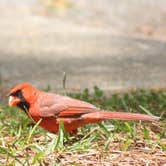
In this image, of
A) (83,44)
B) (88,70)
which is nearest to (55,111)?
(88,70)

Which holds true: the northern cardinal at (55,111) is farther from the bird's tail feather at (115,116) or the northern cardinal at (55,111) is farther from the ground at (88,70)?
the ground at (88,70)

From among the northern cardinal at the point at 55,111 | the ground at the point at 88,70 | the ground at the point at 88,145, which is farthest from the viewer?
the northern cardinal at the point at 55,111


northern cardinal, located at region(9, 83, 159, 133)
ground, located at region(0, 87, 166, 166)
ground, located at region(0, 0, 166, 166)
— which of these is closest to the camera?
ground, located at region(0, 87, 166, 166)

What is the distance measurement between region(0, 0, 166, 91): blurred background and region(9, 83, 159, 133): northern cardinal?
2.77 m

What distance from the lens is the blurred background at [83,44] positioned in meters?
7.80

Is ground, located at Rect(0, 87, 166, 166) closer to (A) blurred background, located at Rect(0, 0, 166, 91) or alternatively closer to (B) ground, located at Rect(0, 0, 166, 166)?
(B) ground, located at Rect(0, 0, 166, 166)

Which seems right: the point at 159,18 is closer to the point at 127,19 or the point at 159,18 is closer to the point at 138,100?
the point at 127,19

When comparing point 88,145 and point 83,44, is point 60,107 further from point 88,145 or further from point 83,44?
point 83,44

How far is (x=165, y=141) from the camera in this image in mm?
4234

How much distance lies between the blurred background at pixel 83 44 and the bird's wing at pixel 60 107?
2701 mm

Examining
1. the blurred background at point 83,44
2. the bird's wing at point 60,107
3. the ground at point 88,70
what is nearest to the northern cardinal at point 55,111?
the bird's wing at point 60,107

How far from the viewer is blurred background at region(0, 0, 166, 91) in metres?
7.80

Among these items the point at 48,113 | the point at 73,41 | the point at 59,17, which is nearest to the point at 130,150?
the point at 48,113

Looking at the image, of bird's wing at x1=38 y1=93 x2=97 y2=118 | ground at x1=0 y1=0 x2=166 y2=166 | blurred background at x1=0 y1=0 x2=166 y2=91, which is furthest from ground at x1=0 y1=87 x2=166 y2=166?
blurred background at x1=0 y1=0 x2=166 y2=91
